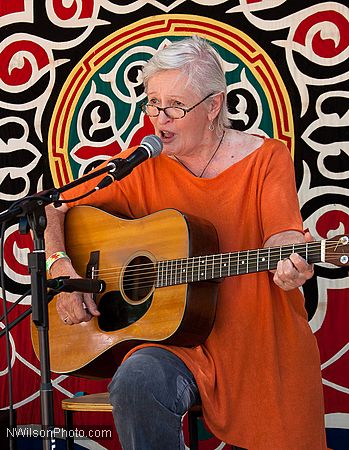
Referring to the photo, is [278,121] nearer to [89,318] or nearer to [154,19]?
[154,19]

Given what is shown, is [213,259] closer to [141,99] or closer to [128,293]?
[128,293]

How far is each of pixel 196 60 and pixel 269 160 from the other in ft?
1.36

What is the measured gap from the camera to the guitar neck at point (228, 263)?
7.42ft

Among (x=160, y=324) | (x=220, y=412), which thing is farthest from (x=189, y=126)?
(x=220, y=412)

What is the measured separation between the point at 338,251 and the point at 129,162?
591 mm

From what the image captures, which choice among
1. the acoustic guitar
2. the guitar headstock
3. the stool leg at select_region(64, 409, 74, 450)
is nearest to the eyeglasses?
the acoustic guitar

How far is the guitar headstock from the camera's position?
2.16m

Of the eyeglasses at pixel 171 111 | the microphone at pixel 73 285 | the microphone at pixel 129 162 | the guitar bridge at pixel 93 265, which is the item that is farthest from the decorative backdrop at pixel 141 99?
the microphone at pixel 73 285

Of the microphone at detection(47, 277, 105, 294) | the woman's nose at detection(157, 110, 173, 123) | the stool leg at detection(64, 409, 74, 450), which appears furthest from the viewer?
the stool leg at detection(64, 409, 74, 450)

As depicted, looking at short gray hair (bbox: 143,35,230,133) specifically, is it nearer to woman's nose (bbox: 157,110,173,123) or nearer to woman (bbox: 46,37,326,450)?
woman (bbox: 46,37,326,450)

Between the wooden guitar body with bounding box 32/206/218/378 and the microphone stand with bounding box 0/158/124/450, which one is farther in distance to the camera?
the wooden guitar body with bounding box 32/206/218/378

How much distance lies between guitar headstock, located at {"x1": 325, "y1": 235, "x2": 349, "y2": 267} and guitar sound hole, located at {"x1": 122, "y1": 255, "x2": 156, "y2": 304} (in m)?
0.62

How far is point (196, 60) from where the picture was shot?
2.77 meters

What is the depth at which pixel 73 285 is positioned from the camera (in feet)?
6.75
